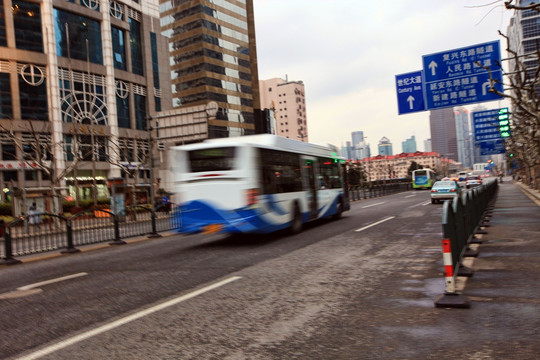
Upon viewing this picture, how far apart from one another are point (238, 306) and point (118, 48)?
51.9m

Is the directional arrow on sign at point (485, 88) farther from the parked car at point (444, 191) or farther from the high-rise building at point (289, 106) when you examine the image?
the high-rise building at point (289, 106)

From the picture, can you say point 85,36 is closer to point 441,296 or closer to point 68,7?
point 68,7

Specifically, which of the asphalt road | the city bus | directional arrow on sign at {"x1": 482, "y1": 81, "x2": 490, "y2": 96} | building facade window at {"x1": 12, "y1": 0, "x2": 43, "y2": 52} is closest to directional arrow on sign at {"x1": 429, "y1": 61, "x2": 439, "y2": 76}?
directional arrow on sign at {"x1": 482, "y1": 81, "x2": 490, "y2": 96}

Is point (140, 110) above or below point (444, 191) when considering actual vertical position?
above

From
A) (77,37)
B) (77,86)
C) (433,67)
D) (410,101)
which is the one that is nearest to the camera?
(433,67)

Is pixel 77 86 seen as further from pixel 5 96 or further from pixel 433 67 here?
pixel 433 67

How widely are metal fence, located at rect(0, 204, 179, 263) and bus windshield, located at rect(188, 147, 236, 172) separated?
13.9 ft

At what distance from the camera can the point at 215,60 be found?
80.9 m

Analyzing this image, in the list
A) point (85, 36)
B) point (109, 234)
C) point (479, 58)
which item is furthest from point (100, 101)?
point (479, 58)

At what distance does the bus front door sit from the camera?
567 inches

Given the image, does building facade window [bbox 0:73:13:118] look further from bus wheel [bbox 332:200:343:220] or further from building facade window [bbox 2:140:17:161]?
bus wheel [bbox 332:200:343:220]

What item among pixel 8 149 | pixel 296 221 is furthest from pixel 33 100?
pixel 296 221

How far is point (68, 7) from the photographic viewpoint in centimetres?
4509

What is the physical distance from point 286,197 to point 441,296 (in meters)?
7.63
